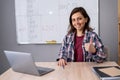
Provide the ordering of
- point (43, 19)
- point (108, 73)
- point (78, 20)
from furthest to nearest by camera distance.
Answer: point (43, 19) → point (78, 20) → point (108, 73)

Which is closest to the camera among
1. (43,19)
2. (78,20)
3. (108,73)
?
(108,73)

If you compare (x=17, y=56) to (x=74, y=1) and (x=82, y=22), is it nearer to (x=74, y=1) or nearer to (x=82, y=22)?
(x=82, y=22)

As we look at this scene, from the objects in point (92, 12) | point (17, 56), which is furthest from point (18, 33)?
point (17, 56)

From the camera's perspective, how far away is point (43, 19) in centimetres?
313

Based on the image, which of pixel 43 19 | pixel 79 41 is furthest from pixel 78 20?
pixel 43 19

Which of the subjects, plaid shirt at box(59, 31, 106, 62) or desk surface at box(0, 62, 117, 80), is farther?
plaid shirt at box(59, 31, 106, 62)

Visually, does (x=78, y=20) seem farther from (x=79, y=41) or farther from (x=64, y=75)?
(x=64, y=75)

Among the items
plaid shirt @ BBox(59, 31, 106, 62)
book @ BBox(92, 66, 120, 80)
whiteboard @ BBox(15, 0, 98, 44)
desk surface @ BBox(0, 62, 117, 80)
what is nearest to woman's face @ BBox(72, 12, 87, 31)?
plaid shirt @ BBox(59, 31, 106, 62)

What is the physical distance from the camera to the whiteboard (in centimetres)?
308

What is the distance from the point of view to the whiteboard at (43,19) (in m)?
3.08

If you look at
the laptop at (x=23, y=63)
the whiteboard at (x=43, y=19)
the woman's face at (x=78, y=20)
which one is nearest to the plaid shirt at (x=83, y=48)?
the woman's face at (x=78, y=20)

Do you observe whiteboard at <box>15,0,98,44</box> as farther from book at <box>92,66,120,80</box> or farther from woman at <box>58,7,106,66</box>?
book at <box>92,66,120,80</box>

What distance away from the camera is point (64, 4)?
10.1ft

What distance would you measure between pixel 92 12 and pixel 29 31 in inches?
42.2
